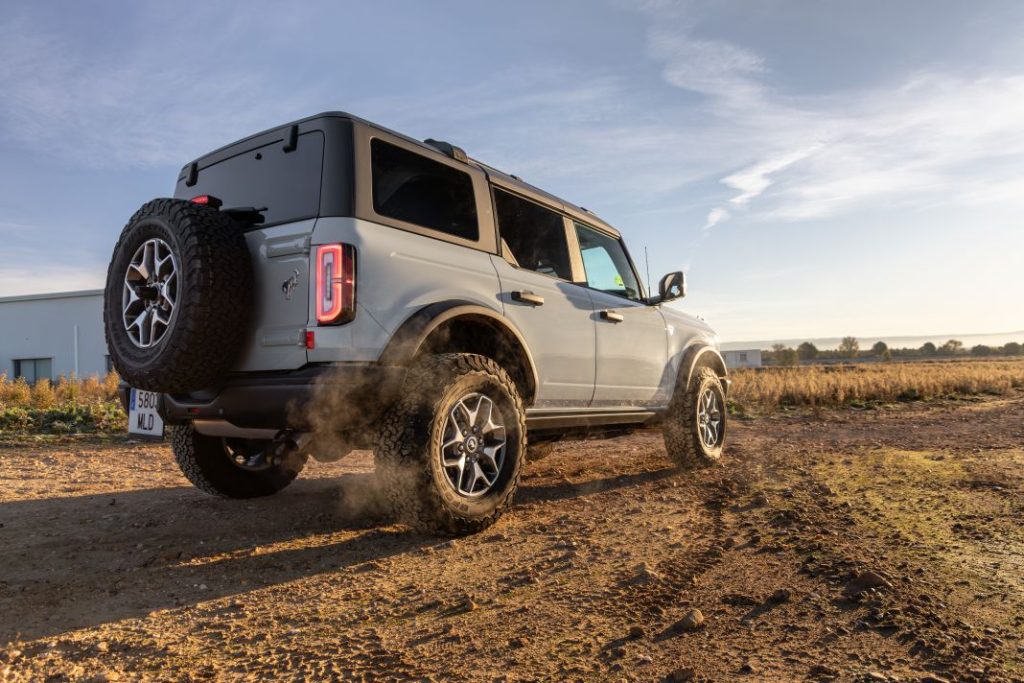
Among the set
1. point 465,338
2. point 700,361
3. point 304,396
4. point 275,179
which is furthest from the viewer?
point 700,361

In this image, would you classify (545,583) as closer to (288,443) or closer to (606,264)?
(288,443)

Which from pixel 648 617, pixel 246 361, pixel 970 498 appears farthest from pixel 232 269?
pixel 970 498

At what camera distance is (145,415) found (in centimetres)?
361

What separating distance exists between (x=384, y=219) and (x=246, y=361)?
0.97 metres

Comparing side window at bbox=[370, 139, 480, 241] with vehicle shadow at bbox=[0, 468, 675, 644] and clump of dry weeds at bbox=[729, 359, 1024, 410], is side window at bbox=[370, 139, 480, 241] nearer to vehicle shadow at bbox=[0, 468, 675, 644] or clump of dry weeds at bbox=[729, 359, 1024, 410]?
vehicle shadow at bbox=[0, 468, 675, 644]

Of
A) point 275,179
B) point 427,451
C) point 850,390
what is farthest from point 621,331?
point 850,390

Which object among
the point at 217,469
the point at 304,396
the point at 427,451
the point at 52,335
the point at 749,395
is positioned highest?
the point at 52,335

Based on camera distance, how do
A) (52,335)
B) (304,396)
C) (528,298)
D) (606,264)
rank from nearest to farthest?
(304,396), (528,298), (606,264), (52,335)

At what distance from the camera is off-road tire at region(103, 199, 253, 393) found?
3.02 metres

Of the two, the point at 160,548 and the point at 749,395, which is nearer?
the point at 160,548

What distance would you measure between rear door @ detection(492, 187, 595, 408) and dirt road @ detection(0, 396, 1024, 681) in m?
0.80

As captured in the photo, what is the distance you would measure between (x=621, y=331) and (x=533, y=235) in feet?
3.44

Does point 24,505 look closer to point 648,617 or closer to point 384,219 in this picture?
point 384,219

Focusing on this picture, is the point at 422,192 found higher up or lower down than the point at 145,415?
higher up
